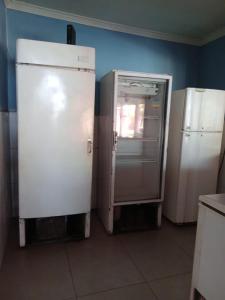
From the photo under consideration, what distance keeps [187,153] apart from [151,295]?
1440 mm

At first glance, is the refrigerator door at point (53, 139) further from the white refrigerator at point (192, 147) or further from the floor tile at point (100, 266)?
the white refrigerator at point (192, 147)

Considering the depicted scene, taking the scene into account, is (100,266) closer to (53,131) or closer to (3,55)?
(53,131)

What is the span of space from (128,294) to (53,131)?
1.42 meters

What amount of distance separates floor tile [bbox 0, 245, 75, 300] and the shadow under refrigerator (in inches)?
26.1

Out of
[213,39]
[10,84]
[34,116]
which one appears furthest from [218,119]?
[10,84]

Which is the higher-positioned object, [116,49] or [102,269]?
[116,49]

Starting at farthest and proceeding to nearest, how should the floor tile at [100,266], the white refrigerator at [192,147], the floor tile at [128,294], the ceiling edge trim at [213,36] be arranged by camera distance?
the ceiling edge trim at [213,36]
the white refrigerator at [192,147]
the floor tile at [100,266]
the floor tile at [128,294]

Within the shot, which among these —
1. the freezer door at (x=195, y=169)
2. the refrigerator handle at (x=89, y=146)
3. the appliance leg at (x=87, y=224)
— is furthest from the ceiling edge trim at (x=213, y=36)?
the appliance leg at (x=87, y=224)

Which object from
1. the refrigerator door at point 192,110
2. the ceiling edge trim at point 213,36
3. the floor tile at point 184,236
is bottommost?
the floor tile at point 184,236

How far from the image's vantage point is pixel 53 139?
193 cm

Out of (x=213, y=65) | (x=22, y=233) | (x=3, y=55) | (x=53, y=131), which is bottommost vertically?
(x=22, y=233)

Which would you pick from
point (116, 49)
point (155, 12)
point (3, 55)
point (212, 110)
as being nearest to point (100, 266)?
point (212, 110)

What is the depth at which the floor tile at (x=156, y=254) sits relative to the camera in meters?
1.83

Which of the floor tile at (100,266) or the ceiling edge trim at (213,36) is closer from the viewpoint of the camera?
the floor tile at (100,266)
